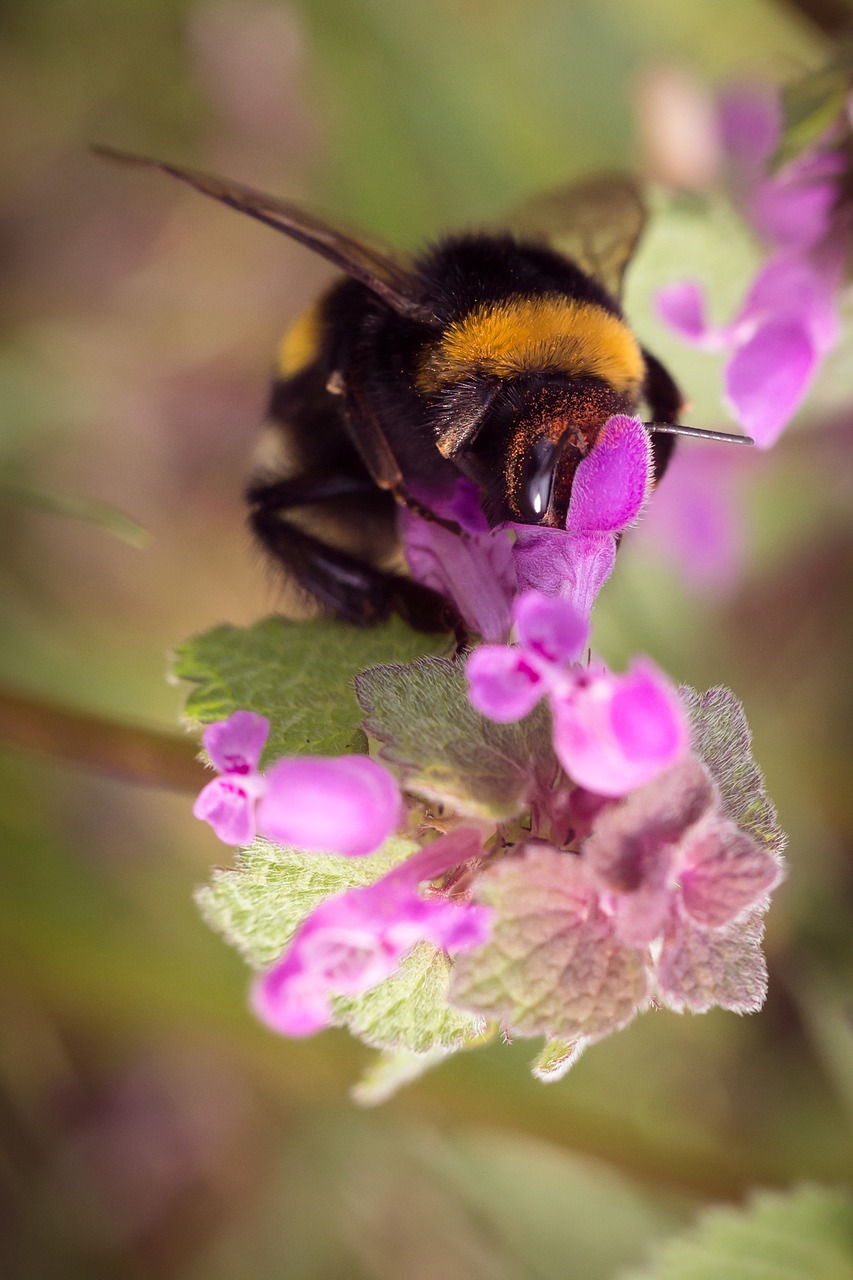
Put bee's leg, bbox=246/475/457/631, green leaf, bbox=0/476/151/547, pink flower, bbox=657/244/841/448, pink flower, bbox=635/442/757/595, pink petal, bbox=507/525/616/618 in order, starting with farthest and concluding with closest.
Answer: pink flower, bbox=635/442/757/595
green leaf, bbox=0/476/151/547
pink flower, bbox=657/244/841/448
bee's leg, bbox=246/475/457/631
pink petal, bbox=507/525/616/618

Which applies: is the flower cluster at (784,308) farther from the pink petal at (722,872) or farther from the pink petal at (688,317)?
the pink petal at (722,872)

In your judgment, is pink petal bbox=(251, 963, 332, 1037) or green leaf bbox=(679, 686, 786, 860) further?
green leaf bbox=(679, 686, 786, 860)

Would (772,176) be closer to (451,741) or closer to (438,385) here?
(438,385)

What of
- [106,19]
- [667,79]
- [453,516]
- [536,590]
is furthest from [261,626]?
[106,19]

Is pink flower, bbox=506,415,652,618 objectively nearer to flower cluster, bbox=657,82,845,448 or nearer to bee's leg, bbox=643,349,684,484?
bee's leg, bbox=643,349,684,484

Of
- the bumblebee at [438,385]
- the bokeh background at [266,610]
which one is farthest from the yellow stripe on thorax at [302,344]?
the bokeh background at [266,610]

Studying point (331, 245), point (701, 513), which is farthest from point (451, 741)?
point (701, 513)

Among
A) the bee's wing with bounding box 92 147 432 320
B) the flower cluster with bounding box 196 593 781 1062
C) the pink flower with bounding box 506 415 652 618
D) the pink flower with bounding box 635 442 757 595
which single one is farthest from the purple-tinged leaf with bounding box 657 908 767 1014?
the pink flower with bounding box 635 442 757 595
